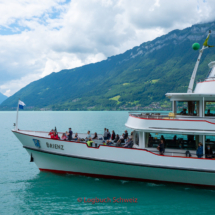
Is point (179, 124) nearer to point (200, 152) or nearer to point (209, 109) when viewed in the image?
point (200, 152)

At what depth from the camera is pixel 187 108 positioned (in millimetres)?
12117

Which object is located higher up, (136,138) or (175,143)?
(136,138)

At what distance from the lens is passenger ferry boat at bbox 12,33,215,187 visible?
35.6 feet

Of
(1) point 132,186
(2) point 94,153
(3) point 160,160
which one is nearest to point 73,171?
(2) point 94,153

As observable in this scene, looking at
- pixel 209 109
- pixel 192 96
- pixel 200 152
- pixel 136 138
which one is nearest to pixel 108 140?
pixel 136 138

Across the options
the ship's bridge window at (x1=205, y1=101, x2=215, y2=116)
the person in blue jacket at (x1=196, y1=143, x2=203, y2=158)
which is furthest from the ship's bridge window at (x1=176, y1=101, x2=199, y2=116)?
the person in blue jacket at (x1=196, y1=143, x2=203, y2=158)

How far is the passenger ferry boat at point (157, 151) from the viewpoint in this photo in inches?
427

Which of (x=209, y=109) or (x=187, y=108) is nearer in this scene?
(x=209, y=109)

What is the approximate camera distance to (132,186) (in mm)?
12031

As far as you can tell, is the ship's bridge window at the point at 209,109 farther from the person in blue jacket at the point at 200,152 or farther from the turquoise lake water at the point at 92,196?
the turquoise lake water at the point at 92,196

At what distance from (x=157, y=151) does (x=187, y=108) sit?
9.92 ft

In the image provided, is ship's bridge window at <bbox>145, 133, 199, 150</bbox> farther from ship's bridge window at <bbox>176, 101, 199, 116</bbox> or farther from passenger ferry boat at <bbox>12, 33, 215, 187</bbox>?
ship's bridge window at <bbox>176, 101, 199, 116</bbox>

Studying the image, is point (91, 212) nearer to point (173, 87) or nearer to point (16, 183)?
point (16, 183)

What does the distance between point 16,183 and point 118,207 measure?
286 inches
